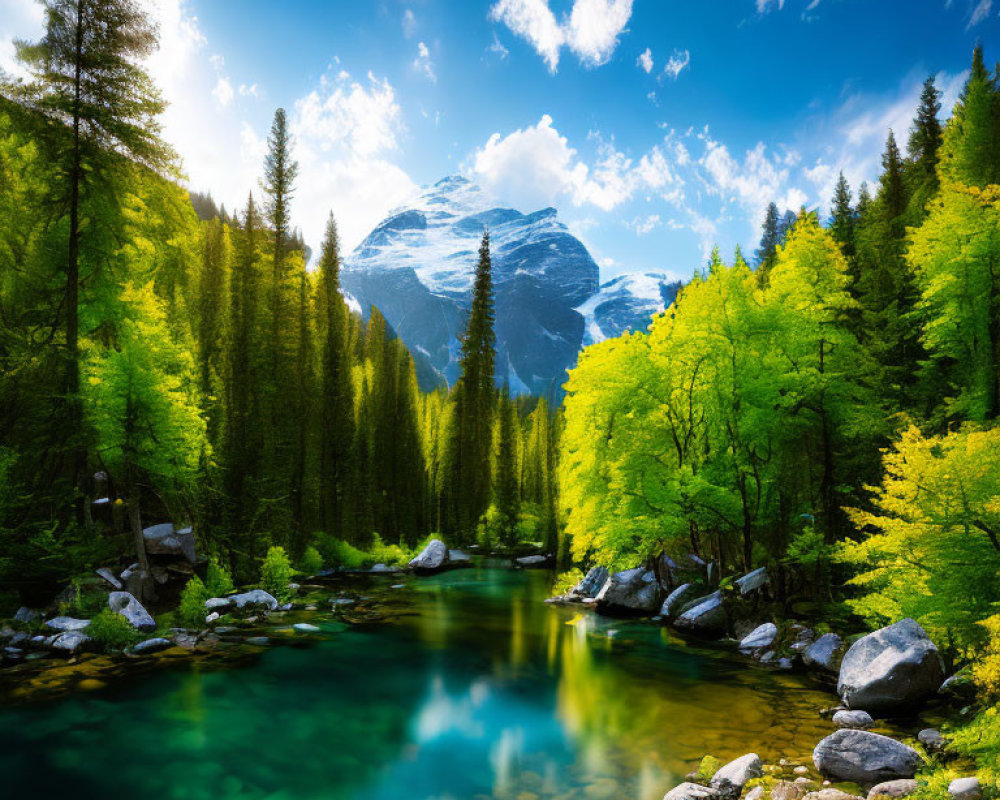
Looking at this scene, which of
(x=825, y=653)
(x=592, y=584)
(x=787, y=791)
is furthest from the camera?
(x=592, y=584)

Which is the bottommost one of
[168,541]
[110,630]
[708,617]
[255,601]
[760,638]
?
[708,617]

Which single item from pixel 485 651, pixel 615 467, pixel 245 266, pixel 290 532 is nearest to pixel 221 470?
pixel 290 532

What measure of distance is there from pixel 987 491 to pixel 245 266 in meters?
33.2

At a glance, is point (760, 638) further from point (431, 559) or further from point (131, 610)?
point (431, 559)

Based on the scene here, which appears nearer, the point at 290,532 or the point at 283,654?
the point at 283,654

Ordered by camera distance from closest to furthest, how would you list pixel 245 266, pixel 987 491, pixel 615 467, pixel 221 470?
pixel 987 491
pixel 615 467
pixel 221 470
pixel 245 266

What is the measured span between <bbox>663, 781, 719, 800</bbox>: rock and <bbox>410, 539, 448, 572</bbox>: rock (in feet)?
104

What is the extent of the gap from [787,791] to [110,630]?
656 inches

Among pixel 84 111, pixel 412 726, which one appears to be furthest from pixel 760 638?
pixel 84 111

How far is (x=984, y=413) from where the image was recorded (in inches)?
672

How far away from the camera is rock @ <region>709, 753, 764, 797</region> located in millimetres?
8222

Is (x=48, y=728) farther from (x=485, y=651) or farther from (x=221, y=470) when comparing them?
(x=221, y=470)

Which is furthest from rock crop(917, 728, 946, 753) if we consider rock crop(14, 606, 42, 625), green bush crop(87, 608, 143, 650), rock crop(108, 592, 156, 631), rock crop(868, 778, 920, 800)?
rock crop(14, 606, 42, 625)

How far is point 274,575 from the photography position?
2441 cm
